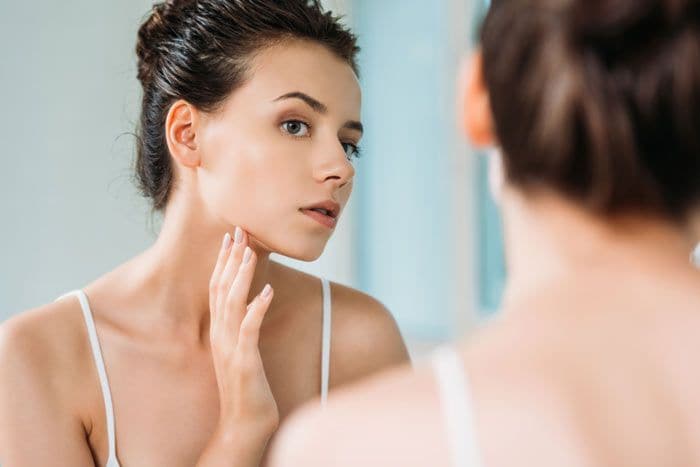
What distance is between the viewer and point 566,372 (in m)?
0.59

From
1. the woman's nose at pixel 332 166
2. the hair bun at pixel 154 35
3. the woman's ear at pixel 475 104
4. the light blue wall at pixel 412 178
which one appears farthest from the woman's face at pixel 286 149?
the light blue wall at pixel 412 178

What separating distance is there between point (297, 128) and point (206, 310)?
36 cm

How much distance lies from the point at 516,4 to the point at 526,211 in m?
0.15

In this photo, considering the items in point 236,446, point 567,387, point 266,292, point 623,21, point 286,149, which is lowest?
point 236,446

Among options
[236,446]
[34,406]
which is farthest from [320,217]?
[34,406]

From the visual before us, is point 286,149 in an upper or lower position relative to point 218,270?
upper

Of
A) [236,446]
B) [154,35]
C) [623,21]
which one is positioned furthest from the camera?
[154,35]

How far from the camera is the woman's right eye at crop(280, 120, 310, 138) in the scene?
1.37 metres

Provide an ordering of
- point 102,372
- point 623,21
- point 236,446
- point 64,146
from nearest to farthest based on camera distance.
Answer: point 623,21 < point 236,446 < point 102,372 < point 64,146

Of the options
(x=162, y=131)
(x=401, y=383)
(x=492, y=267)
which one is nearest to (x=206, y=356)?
(x=162, y=131)

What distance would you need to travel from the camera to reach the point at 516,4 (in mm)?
610

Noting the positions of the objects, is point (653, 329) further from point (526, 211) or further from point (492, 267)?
point (492, 267)

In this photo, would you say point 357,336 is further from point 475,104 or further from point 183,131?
point 475,104

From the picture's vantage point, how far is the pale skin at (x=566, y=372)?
0.58m
